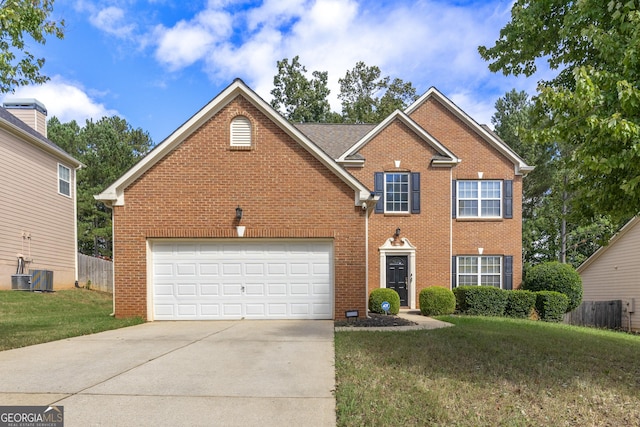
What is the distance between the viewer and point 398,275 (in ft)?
52.3

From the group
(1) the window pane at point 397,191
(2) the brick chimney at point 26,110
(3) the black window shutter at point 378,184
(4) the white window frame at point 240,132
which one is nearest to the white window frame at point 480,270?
(1) the window pane at point 397,191

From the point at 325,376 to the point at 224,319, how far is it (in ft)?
20.5

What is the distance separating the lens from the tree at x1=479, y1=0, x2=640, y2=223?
15.9 feet

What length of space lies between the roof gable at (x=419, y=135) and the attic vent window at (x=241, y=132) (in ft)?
17.7

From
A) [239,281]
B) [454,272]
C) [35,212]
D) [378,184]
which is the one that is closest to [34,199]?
[35,212]

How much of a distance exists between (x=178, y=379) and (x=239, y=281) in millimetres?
5822

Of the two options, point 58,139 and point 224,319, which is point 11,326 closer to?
point 224,319

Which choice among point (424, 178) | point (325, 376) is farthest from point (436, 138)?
point (325, 376)

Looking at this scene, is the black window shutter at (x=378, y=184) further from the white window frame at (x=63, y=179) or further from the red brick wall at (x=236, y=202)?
the white window frame at (x=63, y=179)

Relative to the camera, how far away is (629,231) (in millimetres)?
18672

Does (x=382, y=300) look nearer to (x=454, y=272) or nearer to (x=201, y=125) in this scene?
(x=454, y=272)

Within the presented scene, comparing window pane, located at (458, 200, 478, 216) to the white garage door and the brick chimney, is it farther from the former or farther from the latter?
the brick chimney

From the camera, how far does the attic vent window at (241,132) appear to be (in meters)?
11.3

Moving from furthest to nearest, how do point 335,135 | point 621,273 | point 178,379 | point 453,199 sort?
point 621,273 < point 335,135 < point 453,199 < point 178,379
